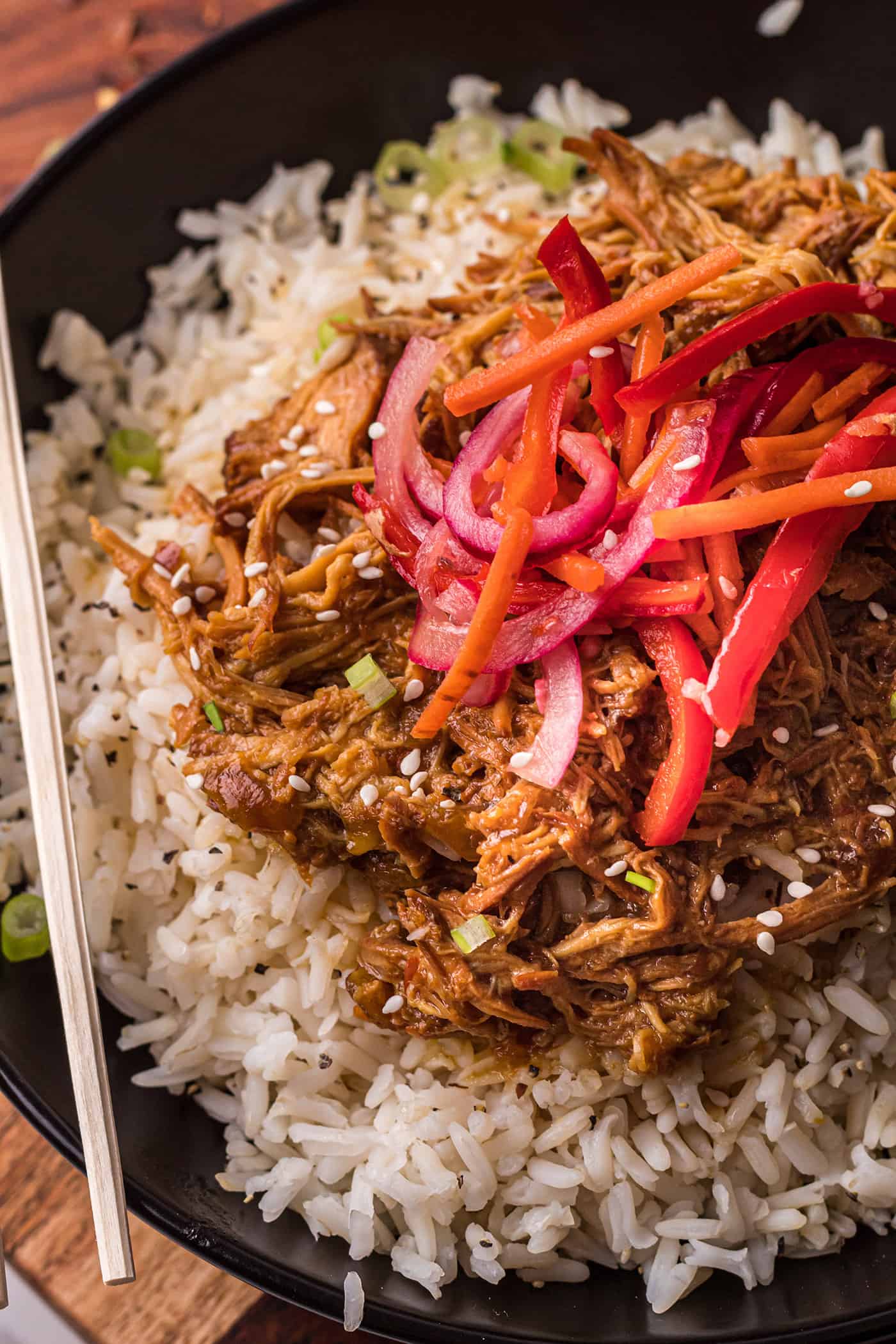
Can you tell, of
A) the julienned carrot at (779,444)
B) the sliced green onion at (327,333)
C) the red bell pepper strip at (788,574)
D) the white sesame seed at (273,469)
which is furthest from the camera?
the sliced green onion at (327,333)

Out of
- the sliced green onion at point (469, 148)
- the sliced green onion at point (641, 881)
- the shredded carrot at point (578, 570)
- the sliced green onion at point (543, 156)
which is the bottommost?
the sliced green onion at point (641, 881)

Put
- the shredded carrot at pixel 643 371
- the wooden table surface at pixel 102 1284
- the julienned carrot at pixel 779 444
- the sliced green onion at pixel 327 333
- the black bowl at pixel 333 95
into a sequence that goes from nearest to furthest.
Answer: the julienned carrot at pixel 779 444
the shredded carrot at pixel 643 371
the wooden table surface at pixel 102 1284
the sliced green onion at pixel 327 333
the black bowl at pixel 333 95

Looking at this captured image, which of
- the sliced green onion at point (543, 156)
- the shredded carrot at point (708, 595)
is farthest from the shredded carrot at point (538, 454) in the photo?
the sliced green onion at point (543, 156)

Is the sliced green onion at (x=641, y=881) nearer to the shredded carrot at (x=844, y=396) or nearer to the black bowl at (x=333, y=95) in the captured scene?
the shredded carrot at (x=844, y=396)

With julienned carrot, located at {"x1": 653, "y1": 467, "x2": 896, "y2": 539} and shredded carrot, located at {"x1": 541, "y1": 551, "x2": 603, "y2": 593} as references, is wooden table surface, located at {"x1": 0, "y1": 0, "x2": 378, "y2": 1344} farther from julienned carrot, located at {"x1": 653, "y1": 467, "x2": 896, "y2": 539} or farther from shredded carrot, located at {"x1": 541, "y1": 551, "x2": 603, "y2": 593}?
julienned carrot, located at {"x1": 653, "y1": 467, "x2": 896, "y2": 539}

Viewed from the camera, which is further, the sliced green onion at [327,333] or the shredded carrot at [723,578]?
the sliced green onion at [327,333]

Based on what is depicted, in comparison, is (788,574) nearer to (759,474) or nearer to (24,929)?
(759,474)

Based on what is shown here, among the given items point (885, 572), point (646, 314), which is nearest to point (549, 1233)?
point (885, 572)
